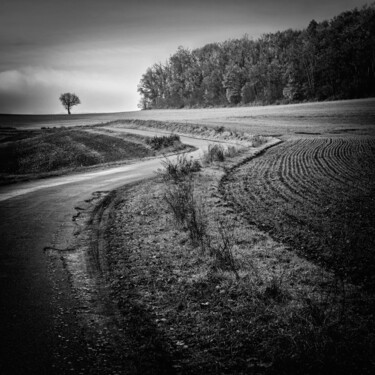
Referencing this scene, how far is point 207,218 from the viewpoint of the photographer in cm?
748

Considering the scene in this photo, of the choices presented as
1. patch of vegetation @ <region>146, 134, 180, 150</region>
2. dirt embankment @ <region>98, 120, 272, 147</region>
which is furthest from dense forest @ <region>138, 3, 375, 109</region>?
patch of vegetation @ <region>146, 134, 180, 150</region>

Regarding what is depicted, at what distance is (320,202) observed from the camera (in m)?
7.77

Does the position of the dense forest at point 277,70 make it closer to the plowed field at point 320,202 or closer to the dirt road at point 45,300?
the plowed field at point 320,202

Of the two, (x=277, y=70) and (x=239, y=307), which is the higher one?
(x=277, y=70)

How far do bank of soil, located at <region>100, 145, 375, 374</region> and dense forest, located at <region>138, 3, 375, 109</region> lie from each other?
185 feet

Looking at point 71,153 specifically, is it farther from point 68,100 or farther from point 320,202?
point 68,100

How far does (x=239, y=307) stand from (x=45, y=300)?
289cm

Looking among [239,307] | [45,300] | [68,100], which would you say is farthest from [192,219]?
[68,100]

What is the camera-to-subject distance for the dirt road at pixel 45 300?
3.16 m

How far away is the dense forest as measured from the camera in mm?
55125

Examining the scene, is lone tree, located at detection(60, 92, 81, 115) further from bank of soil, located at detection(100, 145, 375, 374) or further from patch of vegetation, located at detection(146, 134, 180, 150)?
bank of soil, located at detection(100, 145, 375, 374)

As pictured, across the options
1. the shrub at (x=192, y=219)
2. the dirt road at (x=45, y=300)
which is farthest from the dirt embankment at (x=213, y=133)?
the dirt road at (x=45, y=300)

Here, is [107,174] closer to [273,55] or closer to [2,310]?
[2,310]

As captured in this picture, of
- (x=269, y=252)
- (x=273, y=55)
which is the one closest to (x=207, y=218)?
(x=269, y=252)
